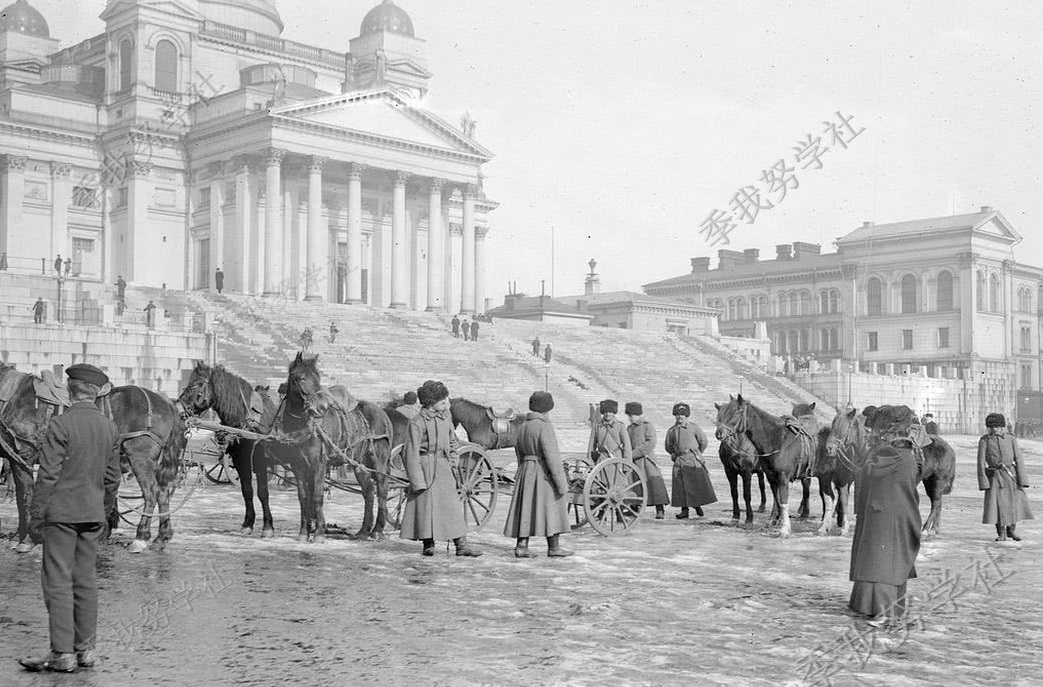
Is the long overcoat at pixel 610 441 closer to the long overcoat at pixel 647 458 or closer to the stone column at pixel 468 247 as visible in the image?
the long overcoat at pixel 647 458

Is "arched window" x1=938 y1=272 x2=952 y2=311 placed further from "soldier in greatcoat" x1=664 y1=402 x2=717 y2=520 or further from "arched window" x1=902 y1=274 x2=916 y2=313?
"soldier in greatcoat" x1=664 y1=402 x2=717 y2=520

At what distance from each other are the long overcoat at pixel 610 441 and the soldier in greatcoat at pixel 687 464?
1034 mm

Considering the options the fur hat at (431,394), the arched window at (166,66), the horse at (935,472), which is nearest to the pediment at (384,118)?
the arched window at (166,66)

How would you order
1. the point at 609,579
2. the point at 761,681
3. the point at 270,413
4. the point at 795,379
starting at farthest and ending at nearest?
1. the point at 795,379
2. the point at 270,413
3. the point at 609,579
4. the point at 761,681

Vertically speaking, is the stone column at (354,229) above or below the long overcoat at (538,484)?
above

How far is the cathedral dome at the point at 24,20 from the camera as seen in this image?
6397cm

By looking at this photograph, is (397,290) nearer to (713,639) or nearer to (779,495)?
(779,495)

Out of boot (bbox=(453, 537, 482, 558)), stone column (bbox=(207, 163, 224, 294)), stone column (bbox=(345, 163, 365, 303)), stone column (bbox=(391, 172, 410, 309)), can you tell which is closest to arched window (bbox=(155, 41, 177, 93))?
stone column (bbox=(207, 163, 224, 294))

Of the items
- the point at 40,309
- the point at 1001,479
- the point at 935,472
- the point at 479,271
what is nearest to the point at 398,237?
the point at 479,271

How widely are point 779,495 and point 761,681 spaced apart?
280 inches

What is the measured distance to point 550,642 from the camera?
7887 mm

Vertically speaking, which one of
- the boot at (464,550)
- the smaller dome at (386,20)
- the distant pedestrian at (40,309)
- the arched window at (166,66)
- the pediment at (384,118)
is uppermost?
the smaller dome at (386,20)

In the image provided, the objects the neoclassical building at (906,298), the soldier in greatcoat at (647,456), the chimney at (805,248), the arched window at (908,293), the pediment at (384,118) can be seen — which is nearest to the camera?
the soldier in greatcoat at (647,456)

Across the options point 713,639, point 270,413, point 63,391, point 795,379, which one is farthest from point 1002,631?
point 795,379
